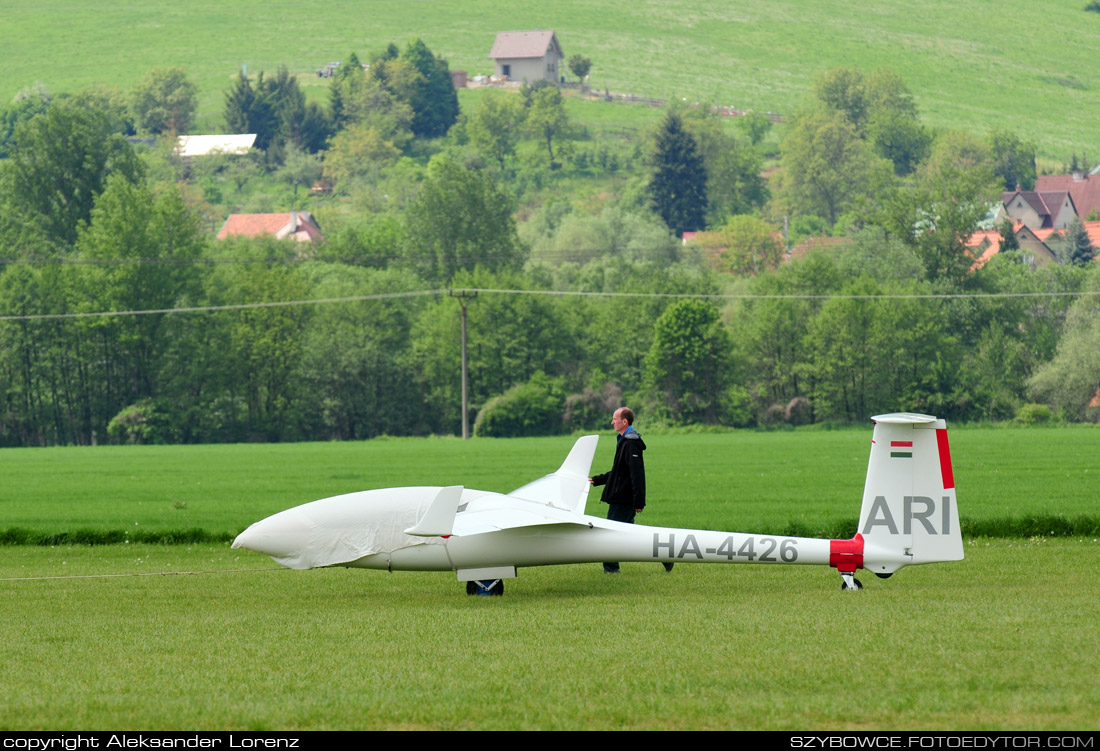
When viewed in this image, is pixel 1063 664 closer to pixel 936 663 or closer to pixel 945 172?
pixel 936 663

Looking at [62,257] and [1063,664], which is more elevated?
[1063,664]

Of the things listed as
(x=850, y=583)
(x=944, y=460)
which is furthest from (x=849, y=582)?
(x=944, y=460)

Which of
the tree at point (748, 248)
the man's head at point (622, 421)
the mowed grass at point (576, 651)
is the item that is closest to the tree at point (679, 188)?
the tree at point (748, 248)

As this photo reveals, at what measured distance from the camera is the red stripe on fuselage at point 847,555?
37.6ft

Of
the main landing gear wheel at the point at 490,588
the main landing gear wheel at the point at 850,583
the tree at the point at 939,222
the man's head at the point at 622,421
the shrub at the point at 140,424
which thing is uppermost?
the man's head at the point at 622,421

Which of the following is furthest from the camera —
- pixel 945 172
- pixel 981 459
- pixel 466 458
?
pixel 945 172

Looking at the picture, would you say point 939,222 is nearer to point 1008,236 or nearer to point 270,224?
point 1008,236

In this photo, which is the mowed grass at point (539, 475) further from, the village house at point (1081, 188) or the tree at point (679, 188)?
the village house at point (1081, 188)

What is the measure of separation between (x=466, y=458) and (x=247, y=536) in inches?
1301

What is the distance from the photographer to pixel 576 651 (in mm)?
8664

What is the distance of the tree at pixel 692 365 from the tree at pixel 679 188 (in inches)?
3574

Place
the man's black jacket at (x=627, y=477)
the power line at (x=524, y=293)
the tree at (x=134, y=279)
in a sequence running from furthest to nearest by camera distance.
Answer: the tree at (x=134, y=279) → the power line at (x=524, y=293) → the man's black jacket at (x=627, y=477)

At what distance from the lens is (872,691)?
7.11 m

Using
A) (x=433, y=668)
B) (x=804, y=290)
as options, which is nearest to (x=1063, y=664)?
(x=433, y=668)
